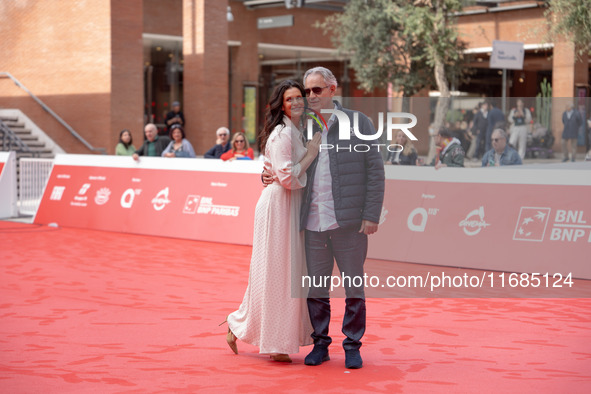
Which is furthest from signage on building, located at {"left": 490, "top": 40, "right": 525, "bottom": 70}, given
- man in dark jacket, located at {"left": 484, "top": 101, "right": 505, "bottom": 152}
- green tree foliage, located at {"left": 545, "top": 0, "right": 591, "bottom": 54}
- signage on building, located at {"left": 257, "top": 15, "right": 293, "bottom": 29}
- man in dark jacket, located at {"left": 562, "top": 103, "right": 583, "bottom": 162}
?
signage on building, located at {"left": 257, "top": 15, "right": 293, "bottom": 29}

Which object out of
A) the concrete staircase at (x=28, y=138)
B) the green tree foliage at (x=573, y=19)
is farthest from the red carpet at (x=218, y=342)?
the concrete staircase at (x=28, y=138)

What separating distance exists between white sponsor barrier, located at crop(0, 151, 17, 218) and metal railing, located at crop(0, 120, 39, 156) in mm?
5471

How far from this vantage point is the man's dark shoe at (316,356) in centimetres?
548

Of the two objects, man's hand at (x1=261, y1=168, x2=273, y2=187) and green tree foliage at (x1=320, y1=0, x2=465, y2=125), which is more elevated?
green tree foliage at (x1=320, y1=0, x2=465, y2=125)

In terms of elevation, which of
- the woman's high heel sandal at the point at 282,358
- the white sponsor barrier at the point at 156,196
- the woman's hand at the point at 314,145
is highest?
the woman's hand at the point at 314,145

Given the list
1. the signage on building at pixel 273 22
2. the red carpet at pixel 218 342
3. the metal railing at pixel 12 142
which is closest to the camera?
the red carpet at pixel 218 342

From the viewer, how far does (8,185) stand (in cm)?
1545

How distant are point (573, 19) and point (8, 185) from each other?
480 inches

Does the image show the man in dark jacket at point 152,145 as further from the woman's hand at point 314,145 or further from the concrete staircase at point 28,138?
the woman's hand at point 314,145

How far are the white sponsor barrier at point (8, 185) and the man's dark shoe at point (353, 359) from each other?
1122cm

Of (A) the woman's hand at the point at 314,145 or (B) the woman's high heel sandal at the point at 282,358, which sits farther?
(B) the woman's high heel sandal at the point at 282,358

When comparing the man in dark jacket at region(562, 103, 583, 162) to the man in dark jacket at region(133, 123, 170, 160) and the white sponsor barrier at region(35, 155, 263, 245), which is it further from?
the man in dark jacket at region(133, 123, 170, 160)

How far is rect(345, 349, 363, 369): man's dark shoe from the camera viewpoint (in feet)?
17.6

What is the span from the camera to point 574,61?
27828 millimetres
